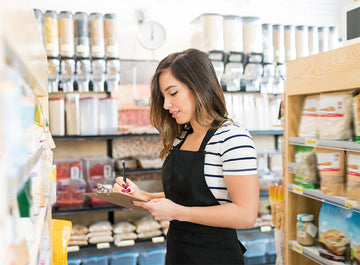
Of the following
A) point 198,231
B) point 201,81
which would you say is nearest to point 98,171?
point 198,231

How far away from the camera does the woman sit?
1632 millimetres

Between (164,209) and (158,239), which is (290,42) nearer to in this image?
(158,239)

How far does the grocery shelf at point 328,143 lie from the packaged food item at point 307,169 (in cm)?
8

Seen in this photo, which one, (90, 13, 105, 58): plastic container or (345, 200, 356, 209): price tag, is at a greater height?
(90, 13, 105, 58): plastic container

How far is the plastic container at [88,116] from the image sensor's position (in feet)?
12.4

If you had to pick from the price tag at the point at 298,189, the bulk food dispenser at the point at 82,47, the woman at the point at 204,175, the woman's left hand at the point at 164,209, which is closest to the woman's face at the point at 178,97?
the woman at the point at 204,175

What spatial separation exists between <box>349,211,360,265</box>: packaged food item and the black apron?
76cm

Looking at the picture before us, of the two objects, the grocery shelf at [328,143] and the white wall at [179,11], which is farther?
the white wall at [179,11]

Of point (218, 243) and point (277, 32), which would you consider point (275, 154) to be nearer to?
point (277, 32)

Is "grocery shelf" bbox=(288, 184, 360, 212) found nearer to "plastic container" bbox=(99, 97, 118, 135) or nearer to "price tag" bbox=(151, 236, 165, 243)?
"price tag" bbox=(151, 236, 165, 243)

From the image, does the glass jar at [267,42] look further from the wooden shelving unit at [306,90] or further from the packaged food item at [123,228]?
the packaged food item at [123,228]

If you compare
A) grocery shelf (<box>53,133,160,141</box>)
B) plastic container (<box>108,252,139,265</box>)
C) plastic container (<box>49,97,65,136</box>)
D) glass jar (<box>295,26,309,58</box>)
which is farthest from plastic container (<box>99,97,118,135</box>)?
glass jar (<box>295,26,309,58</box>)

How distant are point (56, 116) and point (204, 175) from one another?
7.66 feet

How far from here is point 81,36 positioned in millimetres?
3688
